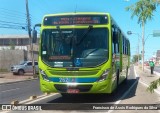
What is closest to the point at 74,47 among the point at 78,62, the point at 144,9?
the point at 78,62

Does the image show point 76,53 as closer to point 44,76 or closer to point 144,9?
point 44,76

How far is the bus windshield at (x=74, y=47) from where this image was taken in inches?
572

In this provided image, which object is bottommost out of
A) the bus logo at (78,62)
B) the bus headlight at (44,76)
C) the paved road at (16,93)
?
the paved road at (16,93)

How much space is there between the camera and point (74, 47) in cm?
1479

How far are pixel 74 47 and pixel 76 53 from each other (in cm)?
27

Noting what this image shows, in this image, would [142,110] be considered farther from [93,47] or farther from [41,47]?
[41,47]

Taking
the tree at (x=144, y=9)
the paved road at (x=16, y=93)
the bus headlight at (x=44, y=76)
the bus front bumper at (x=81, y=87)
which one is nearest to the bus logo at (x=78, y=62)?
the bus front bumper at (x=81, y=87)

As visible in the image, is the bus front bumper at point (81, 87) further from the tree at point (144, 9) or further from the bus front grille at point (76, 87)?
the tree at point (144, 9)

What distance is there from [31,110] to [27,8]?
3193cm

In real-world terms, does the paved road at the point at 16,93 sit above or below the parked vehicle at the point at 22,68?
above

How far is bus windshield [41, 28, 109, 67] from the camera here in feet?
47.7

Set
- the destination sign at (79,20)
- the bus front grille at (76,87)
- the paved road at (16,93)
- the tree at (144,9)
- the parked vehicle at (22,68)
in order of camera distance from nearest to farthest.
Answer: the tree at (144,9)
the bus front grille at (76,87)
the destination sign at (79,20)
the paved road at (16,93)
the parked vehicle at (22,68)

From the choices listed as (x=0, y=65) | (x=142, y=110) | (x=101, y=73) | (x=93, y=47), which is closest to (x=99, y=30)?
(x=93, y=47)

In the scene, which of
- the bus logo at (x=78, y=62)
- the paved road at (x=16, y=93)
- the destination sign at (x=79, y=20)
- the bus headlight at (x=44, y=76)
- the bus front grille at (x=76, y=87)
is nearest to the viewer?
the bus front grille at (x=76, y=87)
